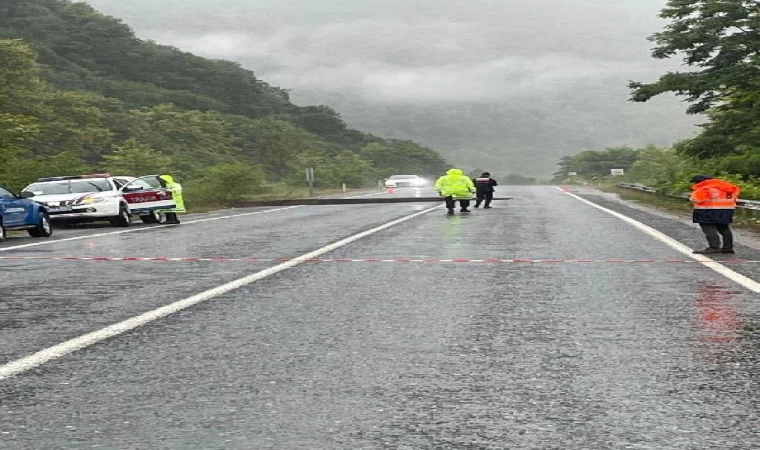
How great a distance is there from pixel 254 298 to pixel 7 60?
60007 mm

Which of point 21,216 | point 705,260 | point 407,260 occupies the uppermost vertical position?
point 21,216

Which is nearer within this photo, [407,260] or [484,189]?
[407,260]

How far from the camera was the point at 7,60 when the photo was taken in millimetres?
62812

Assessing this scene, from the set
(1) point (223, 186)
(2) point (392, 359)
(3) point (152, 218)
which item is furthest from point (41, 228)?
(1) point (223, 186)

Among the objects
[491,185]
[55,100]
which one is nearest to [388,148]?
[55,100]

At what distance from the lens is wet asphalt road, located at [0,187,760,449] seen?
4332mm

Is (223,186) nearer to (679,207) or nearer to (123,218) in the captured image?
(123,218)

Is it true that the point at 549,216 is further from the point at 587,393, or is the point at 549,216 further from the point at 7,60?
the point at 7,60

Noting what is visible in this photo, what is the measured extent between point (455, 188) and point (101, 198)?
10.3m

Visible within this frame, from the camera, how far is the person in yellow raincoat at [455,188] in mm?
27359

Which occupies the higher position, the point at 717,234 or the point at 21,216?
the point at 21,216

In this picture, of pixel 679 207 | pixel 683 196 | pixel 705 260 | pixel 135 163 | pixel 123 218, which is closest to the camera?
pixel 705 260

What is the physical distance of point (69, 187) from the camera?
24469mm

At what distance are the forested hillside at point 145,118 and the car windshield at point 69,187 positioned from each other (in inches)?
206
